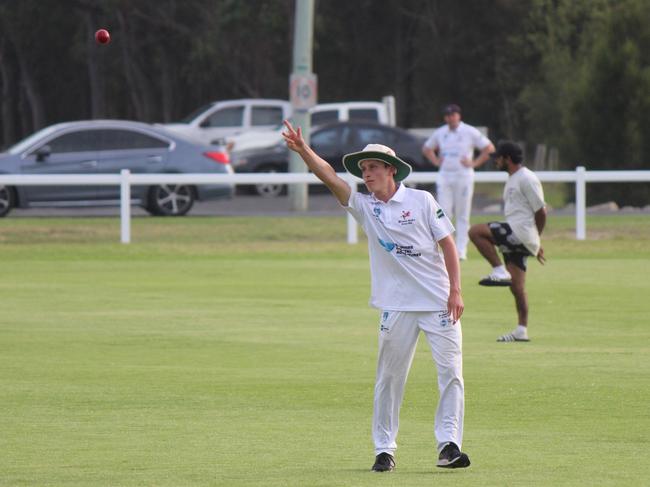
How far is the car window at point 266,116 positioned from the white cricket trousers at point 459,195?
1801 centimetres

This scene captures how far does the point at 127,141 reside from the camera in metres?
30.5

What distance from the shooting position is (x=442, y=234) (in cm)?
852

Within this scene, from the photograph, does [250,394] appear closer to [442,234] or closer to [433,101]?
[442,234]

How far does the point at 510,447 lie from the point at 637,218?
68.5 ft

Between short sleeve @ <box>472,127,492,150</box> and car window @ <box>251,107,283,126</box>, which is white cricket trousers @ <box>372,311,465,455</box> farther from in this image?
car window @ <box>251,107,283,126</box>

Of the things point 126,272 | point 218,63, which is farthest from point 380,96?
point 126,272

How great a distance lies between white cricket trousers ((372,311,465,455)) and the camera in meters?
8.44

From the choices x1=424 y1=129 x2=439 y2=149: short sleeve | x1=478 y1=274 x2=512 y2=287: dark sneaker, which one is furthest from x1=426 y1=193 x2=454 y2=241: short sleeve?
x1=424 y1=129 x2=439 y2=149: short sleeve

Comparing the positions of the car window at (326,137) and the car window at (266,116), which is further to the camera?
the car window at (266,116)

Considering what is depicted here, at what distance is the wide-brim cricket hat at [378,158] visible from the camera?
8.36 metres

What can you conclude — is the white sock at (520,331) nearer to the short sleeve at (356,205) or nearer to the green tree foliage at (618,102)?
the short sleeve at (356,205)

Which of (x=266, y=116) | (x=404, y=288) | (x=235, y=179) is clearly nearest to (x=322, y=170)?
(x=404, y=288)

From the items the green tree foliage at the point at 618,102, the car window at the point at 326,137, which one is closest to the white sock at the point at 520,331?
the green tree foliage at the point at 618,102

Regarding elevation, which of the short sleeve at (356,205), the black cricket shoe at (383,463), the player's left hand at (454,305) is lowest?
the black cricket shoe at (383,463)
